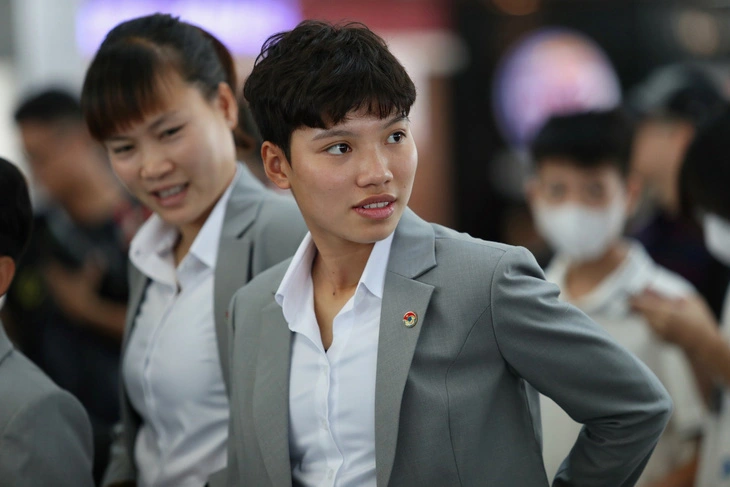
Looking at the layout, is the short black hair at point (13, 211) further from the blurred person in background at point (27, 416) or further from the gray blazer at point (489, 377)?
the gray blazer at point (489, 377)

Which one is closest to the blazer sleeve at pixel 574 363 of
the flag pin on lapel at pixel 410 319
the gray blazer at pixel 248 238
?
the flag pin on lapel at pixel 410 319

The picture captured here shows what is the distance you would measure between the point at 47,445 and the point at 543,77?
21.3 feet

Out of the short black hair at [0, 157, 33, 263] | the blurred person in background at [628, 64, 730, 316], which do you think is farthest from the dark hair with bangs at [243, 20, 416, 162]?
the blurred person in background at [628, 64, 730, 316]

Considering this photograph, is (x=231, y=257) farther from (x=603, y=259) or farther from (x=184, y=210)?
(x=603, y=259)

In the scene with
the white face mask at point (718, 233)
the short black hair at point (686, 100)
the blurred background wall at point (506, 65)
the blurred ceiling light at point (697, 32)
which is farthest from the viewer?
the blurred ceiling light at point (697, 32)

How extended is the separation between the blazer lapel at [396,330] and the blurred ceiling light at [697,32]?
6.71 metres

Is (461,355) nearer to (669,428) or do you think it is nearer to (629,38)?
(669,428)

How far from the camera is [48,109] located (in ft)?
12.3

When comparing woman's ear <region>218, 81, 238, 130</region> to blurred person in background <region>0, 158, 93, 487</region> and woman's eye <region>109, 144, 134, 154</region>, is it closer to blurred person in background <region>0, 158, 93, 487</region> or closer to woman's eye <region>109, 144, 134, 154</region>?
woman's eye <region>109, 144, 134, 154</region>

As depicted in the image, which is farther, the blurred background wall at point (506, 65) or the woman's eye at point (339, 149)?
the blurred background wall at point (506, 65)

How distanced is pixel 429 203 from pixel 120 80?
5803 millimetres

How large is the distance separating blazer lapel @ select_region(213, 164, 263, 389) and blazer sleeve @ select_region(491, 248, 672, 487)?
2.19 feet

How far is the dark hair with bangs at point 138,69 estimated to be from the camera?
6.38 ft

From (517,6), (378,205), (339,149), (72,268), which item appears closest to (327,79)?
(339,149)
